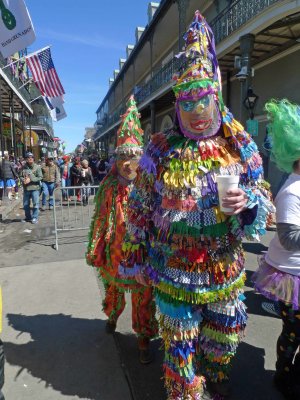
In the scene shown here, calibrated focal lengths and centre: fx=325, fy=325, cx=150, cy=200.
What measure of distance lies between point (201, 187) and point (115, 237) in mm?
1187

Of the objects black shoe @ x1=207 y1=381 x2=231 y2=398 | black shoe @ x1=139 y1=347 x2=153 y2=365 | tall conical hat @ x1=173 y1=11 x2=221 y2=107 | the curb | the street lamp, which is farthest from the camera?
the street lamp

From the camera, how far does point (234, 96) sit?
44.0 feet

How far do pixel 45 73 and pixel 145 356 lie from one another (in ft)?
47.3

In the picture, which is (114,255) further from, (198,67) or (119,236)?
(198,67)

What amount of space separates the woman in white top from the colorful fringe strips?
0.39ft

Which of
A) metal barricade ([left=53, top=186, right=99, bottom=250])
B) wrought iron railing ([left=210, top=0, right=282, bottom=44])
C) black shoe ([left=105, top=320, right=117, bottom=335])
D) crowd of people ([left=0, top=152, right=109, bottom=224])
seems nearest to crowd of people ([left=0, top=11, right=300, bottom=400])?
black shoe ([left=105, top=320, right=117, bottom=335])

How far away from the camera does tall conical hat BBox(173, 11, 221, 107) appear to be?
1760 millimetres

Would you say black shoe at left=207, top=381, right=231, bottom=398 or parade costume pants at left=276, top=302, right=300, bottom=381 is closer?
parade costume pants at left=276, top=302, right=300, bottom=381

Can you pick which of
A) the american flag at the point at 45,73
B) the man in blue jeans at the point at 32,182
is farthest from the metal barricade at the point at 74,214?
the american flag at the point at 45,73

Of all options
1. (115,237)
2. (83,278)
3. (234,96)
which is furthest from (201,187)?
(234,96)

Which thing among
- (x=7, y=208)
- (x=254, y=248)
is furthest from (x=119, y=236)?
(x=7, y=208)

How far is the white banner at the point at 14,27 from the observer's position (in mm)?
9344

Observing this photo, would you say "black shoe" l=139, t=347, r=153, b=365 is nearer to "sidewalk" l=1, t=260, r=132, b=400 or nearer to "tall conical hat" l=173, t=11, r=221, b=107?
"sidewalk" l=1, t=260, r=132, b=400

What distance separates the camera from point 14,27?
30.9ft
